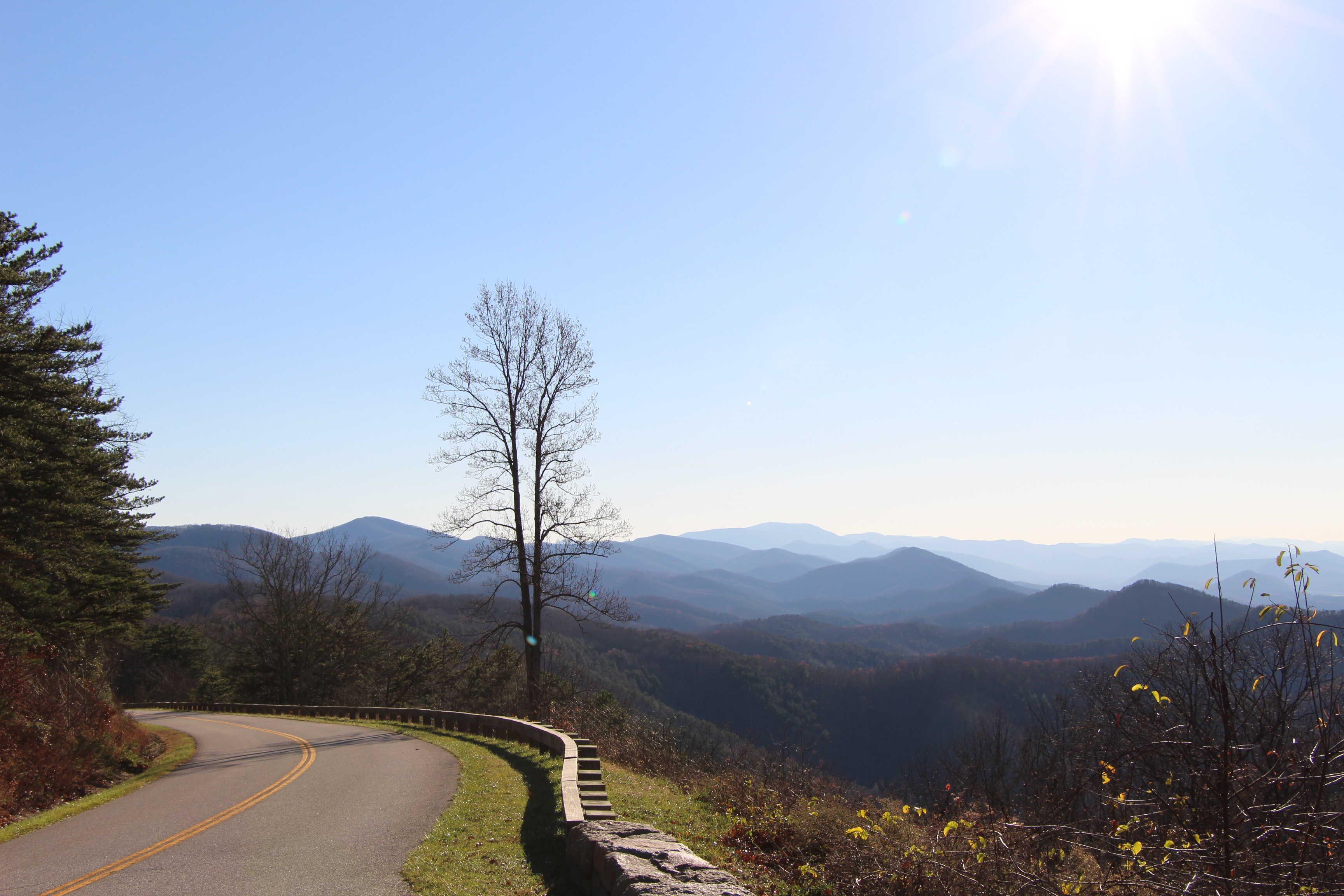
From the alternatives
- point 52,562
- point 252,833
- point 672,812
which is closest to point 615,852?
point 672,812

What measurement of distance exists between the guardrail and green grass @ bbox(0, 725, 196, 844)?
6181 millimetres

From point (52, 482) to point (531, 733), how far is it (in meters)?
12.5

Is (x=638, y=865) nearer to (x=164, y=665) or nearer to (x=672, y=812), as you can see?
(x=672, y=812)

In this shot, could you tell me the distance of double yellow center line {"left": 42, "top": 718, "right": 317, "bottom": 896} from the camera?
7465mm

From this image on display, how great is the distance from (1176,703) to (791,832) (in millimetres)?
4883

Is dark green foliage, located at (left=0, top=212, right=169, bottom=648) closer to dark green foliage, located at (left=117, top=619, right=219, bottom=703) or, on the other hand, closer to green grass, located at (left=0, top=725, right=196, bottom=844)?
green grass, located at (left=0, top=725, right=196, bottom=844)

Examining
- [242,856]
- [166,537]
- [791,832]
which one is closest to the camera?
[242,856]

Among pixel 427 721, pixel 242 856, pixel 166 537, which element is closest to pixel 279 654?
pixel 166 537

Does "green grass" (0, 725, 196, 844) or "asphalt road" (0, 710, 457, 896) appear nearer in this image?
"asphalt road" (0, 710, 457, 896)

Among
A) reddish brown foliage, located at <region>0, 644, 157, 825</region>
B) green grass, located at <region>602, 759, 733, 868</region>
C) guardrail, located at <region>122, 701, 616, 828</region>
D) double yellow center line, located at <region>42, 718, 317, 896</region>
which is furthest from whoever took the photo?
reddish brown foliage, located at <region>0, 644, 157, 825</region>

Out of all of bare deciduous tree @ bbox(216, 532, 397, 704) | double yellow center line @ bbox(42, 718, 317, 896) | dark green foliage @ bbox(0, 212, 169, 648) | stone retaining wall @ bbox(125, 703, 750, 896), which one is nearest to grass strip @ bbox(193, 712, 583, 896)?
stone retaining wall @ bbox(125, 703, 750, 896)

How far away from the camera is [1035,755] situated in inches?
1112

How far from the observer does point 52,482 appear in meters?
16.4

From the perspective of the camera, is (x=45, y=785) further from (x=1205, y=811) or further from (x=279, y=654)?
(x=279, y=654)
